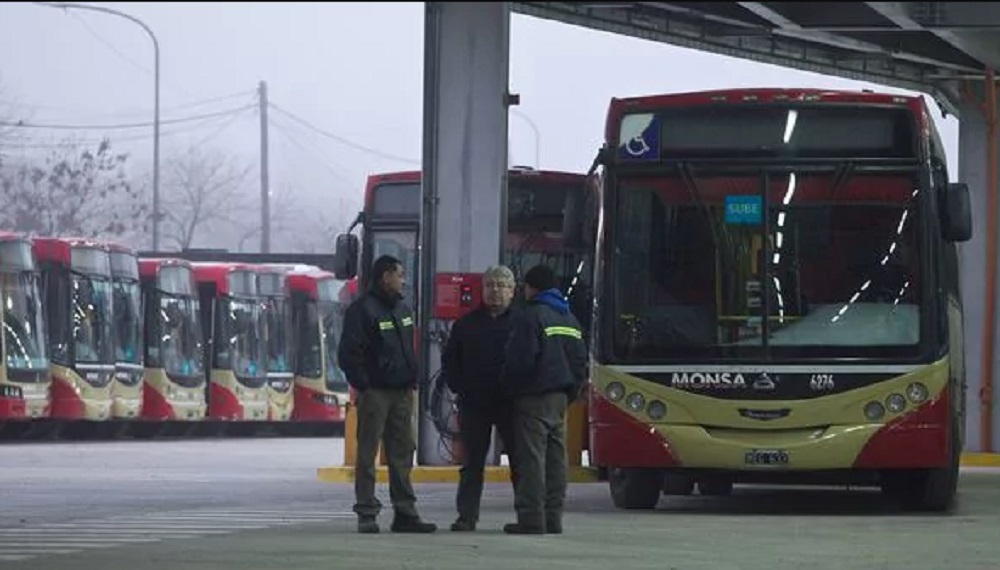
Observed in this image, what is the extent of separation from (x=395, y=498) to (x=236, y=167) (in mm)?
53501

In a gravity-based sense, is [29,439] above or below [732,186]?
below

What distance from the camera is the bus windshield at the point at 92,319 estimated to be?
141ft

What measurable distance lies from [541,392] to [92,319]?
2763cm

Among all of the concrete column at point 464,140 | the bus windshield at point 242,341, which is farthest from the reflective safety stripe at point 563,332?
the bus windshield at point 242,341

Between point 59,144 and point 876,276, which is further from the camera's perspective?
point 59,144

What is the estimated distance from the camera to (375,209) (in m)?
29.5

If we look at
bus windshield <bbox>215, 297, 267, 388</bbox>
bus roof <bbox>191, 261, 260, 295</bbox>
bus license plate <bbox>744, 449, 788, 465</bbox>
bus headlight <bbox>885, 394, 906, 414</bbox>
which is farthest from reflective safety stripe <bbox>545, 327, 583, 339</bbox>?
bus windshield <bbox>215, 297, 267, 388</bbox>

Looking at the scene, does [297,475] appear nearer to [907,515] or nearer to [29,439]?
[907,515]

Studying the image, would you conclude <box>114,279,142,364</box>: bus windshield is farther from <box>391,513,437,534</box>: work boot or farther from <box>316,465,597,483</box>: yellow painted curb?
<box>391,513,437,534</box>: work boot

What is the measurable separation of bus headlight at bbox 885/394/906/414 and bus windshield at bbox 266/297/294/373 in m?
31.2

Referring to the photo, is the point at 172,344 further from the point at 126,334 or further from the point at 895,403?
the point at 895,403

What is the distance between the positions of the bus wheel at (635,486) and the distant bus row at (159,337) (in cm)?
2063

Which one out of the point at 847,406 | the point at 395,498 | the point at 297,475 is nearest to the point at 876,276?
the point at 847,406

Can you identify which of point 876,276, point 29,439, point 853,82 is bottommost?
point 29,439
